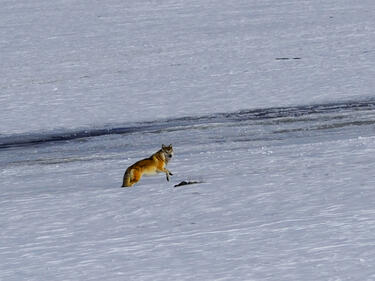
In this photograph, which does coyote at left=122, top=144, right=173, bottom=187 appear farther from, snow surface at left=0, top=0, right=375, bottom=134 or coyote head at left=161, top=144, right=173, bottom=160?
snow surface at left=0, top=0, right=375, bottom=134

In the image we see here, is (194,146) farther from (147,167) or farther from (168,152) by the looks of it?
(147,167)

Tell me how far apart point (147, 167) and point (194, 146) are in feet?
9.95

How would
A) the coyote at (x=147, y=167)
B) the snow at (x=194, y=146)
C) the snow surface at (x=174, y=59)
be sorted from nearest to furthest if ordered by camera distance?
the snow at (x=194, y=146) < the coyote at (x=147, y=167) < the snow surface at (x=174, y=59)

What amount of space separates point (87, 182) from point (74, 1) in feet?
95.2

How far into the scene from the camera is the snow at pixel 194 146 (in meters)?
6.35

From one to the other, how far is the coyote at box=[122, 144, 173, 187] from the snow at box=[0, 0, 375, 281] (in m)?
0.15

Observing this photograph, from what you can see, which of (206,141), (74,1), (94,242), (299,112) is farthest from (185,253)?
(74,1)

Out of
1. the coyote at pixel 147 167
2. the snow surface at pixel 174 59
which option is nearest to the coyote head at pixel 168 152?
the coyote at pixel 147 167

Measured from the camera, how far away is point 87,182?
1022 cm

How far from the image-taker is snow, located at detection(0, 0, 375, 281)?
20.8 feet

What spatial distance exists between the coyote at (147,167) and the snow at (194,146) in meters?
0.15

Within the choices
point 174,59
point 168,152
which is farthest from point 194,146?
point 174,59

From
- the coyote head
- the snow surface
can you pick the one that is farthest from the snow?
the coyote head

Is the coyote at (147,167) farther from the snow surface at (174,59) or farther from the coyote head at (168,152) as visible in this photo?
the snow surface at (174,59)
